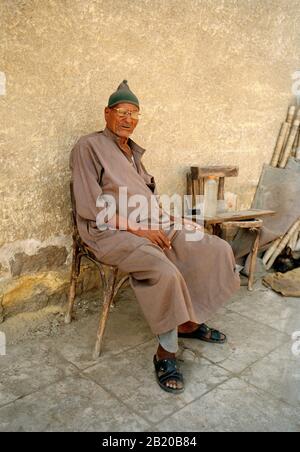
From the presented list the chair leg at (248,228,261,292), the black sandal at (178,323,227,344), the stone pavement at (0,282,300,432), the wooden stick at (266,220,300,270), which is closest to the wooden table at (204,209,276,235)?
the chair leg at (248,228,261,292)

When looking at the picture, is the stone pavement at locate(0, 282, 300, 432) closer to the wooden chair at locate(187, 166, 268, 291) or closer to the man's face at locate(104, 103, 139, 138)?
the wooden chair at locate(187, 166, 268, 291)

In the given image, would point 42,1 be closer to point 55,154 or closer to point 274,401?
point 55,154

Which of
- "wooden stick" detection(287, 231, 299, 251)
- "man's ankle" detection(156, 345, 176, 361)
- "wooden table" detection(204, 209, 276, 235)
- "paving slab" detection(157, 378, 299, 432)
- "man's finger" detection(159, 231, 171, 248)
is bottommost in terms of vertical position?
"paving slab" detection(157, 378, 299, 432)

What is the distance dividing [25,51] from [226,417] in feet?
7.78

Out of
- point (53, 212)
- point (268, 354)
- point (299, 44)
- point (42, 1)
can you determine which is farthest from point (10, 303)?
point (299, 44)

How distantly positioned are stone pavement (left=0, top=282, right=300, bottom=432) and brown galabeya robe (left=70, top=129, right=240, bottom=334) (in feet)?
1.13

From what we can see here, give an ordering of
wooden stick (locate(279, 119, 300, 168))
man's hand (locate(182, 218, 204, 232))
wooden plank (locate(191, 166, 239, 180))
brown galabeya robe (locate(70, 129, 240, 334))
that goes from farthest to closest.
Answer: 1. wooden stick (locate(279, 119, 300, 168))
2. wooden plank (locate(191, 166, 239, 180))
3. man's hand (locate(182, 218, 204, 232))
4. brown galabeya robe (locate(70, 129, 240, 334))

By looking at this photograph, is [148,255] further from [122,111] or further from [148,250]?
[122,111]

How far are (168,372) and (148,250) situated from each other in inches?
27.3

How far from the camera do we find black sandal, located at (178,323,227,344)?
2.86 m

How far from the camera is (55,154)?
2873 mm

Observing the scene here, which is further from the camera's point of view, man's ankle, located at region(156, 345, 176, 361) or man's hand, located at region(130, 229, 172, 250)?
man's hand, located at region(130, 229, 172, 250)

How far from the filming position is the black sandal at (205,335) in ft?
9.39

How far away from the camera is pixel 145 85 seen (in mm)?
3279
